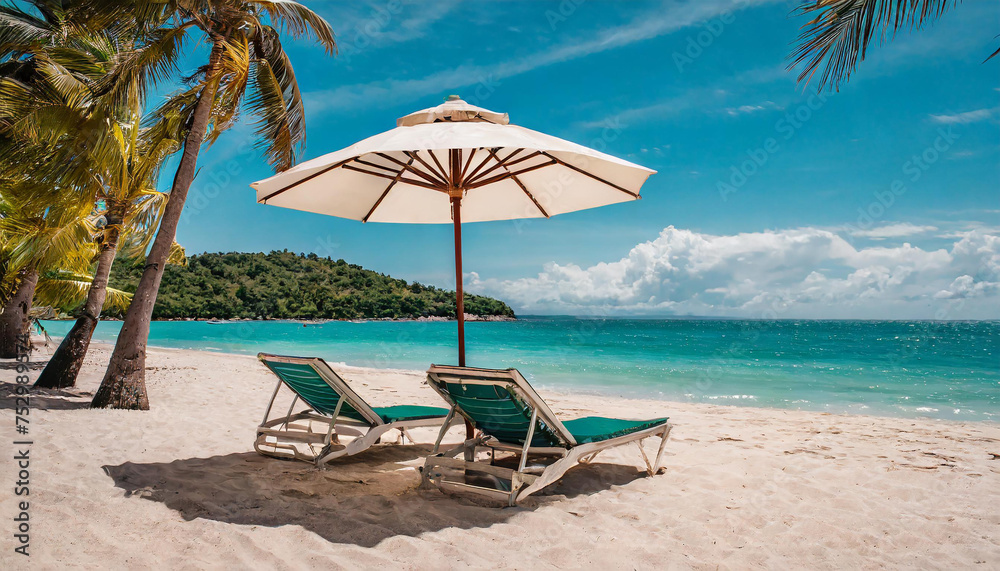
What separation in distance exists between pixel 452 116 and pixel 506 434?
2.03 meters

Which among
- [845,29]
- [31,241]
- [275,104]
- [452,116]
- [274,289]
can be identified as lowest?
[31,241]

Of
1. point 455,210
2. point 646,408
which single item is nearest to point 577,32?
point 646,408

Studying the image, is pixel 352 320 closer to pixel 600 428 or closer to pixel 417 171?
pixel 417 171

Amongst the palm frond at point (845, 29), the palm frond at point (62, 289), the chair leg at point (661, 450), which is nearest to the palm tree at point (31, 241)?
the palm frond at point (62, 289)

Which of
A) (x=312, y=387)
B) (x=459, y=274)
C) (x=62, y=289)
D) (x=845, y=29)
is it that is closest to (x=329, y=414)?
(x=312, y=387)

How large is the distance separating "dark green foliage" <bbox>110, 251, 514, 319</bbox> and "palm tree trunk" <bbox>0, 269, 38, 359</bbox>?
114 ft

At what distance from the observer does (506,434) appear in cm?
338

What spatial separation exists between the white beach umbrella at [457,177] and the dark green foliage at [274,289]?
43229 mm

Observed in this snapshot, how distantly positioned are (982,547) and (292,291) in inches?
2012

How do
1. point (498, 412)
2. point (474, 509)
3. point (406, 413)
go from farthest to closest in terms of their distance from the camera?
point (406, 413), point (498, 412), point (474, 509)

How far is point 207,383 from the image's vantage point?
8.93 meters

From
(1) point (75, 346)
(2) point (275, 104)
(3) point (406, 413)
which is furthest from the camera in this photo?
(2) point (275, 104)

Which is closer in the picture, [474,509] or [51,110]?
[474,509]

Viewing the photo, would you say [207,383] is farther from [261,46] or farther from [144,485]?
[144,485]
